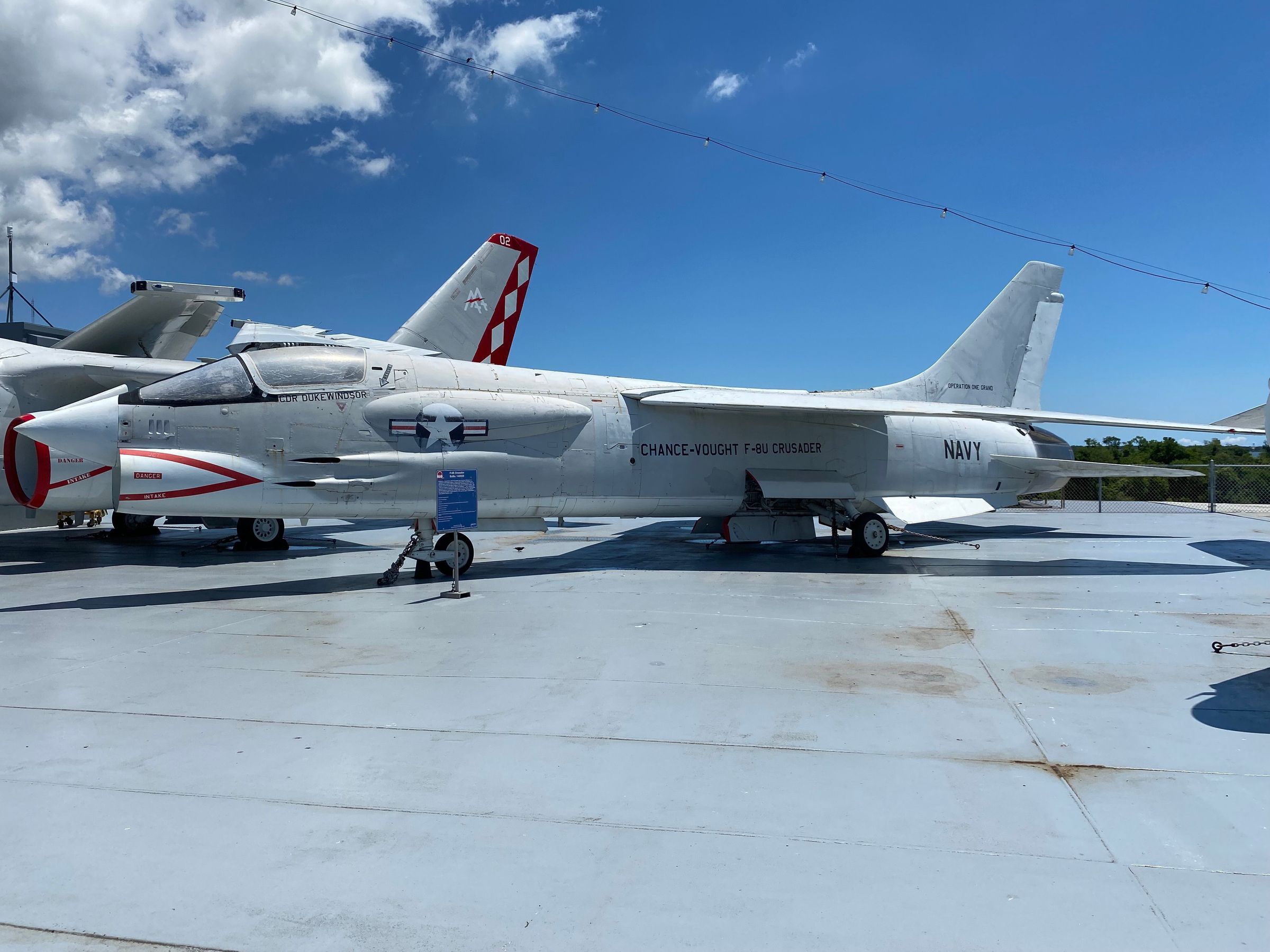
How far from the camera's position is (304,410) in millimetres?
8852

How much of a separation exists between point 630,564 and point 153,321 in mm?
11432

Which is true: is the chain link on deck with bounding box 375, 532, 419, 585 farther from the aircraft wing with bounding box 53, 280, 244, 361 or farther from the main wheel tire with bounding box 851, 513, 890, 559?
the aircraft wing with bounding box 53, 280, 244, 361

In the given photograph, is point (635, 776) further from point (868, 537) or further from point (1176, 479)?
point (1176, 479)

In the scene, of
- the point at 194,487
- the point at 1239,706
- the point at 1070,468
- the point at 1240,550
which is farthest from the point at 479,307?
the point at 1239,706

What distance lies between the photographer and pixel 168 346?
16.8 meters

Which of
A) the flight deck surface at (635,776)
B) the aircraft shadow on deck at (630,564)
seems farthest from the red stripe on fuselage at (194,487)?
the flight deck surface at (635,776)

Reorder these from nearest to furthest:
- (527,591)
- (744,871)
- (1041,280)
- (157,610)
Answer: (744,871) < (157,610) < (527,591) < (1041,280)

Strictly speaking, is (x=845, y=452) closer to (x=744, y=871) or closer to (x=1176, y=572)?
(x=1176, y=572)

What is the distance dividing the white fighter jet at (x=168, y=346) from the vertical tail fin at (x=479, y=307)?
20 mm

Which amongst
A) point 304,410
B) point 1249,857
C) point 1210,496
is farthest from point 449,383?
point 1210,496

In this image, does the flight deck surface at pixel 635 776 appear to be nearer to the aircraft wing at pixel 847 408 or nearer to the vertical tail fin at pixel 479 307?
the aircraft wing at pixel 847 408

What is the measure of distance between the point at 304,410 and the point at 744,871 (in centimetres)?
768

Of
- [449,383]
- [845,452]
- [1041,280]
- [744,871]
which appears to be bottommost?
[744,871]

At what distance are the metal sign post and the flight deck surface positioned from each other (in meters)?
1.13
